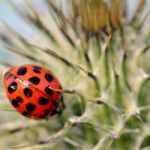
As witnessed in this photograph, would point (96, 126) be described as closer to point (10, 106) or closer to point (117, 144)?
point (117, 144)

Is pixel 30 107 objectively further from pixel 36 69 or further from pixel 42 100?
pixel 36 69

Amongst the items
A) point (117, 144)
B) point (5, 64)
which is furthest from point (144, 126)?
point (5, 64)

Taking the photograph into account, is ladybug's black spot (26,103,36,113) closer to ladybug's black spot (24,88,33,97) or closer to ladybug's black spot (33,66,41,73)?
ladybug's black spot (24,88,33,97)

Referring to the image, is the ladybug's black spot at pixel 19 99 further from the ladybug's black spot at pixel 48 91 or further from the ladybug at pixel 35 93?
the ladybug's black spot at pixel 48 91

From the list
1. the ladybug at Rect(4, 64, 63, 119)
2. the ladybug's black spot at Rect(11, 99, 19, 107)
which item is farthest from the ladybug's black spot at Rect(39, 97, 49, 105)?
the ladybug's black spot at Rect(11, 99, 19, 107)

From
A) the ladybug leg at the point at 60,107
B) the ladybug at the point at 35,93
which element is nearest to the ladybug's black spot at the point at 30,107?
the ladybug at the point at 35,93

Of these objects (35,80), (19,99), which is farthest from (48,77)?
(19,99)

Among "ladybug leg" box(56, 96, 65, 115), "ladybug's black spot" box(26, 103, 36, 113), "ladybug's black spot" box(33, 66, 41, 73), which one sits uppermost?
"ladybug's black spot" box(33, 66, 41, 73)
